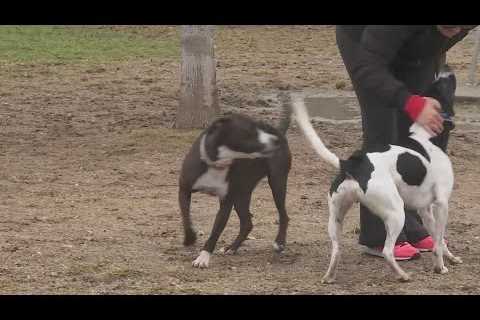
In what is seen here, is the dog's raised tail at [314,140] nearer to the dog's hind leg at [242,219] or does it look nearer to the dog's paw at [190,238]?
the dog's hind leg at [242,219]

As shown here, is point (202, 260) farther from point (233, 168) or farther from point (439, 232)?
point (439, 232)

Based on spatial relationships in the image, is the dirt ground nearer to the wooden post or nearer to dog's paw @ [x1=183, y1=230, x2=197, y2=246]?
dog's paw @ [x1=183, y1=230, x2=197, y2=246]

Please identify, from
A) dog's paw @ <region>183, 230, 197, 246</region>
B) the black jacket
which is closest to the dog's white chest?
dog's paw @ <region>183, 230, 197, 246</region>

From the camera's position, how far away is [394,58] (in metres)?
6.14

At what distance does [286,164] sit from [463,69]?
329 inches

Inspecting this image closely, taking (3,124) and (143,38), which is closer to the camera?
(3,124)

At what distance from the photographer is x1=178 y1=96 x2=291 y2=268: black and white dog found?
20.8 feet

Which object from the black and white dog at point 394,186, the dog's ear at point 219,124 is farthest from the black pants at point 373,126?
the dog's ear at point 219,124

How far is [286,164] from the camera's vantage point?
261 inches

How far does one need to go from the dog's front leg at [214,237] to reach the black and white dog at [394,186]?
2.40 feet

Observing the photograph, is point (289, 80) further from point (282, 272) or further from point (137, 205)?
point (282, 272)

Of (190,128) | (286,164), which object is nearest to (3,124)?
(190,128)

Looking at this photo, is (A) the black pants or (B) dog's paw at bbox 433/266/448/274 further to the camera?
(A) the black pants

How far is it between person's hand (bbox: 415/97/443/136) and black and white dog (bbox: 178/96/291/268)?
0.97 metres
